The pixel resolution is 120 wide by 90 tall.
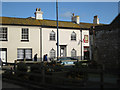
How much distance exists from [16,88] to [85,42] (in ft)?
80.5

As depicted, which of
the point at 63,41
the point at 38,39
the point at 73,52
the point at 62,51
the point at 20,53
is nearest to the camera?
the point at 20,53

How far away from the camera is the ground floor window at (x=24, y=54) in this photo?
1112 inches

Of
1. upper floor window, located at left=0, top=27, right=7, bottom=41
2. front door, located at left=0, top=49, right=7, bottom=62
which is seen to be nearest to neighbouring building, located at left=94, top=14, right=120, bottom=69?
front door, located at left=0, top=49, right=7, bottom=62

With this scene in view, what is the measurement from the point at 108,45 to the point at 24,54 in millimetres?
17646

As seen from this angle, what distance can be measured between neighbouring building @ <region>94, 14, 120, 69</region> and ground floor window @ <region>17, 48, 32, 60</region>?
52.0 ft

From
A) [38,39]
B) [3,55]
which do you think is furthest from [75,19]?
[3,55]

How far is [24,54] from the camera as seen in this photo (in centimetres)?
2847

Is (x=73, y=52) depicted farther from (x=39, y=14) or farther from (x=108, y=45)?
(x=108, y=45)

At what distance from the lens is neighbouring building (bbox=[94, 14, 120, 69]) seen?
12223mm

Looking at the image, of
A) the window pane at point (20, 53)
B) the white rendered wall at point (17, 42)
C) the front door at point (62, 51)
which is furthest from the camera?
the front door at point (62, 51)

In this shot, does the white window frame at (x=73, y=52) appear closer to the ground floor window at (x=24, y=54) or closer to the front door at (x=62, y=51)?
the front door at (x=62, y=51)

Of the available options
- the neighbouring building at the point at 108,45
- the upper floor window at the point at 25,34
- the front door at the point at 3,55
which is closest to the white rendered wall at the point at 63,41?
the upper floor window at the point at 25,34

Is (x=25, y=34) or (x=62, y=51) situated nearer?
(x=25, y=34)

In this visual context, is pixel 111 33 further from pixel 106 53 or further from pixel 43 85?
pixel 43 85
